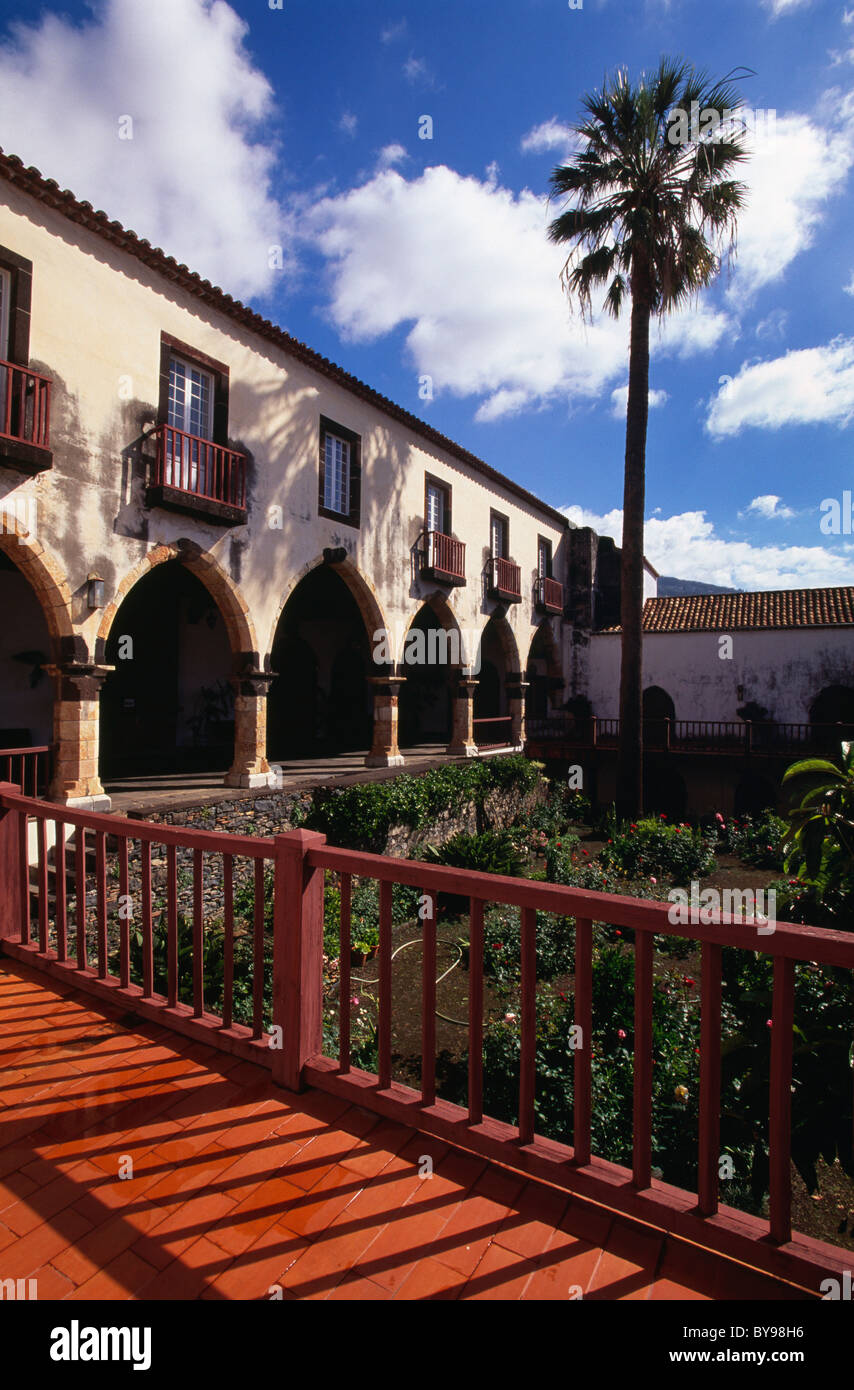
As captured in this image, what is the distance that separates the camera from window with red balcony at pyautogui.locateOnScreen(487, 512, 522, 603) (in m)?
18.5

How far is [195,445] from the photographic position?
10164mm

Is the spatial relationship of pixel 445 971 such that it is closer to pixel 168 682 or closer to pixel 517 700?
pixel 168 682

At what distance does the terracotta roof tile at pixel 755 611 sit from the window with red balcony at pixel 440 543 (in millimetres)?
9173

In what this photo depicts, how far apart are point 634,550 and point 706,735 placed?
8.10 m

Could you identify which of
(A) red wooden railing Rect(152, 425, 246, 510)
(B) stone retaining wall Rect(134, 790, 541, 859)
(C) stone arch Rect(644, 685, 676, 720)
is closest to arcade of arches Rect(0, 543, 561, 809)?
(B) stone retaining wall Rect(134, 790, 541, 859)

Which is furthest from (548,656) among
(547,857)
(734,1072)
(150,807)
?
(734,1072)

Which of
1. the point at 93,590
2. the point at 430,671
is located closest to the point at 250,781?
the point at 93,590

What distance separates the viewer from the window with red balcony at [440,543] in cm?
1562

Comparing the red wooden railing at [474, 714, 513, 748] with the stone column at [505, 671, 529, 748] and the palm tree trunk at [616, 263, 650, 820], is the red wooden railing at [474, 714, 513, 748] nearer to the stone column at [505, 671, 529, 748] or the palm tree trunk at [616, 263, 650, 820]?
the stone column at [505, 671, 529, 748]

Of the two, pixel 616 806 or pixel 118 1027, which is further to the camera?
pixel 616 806

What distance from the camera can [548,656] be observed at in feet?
76.6

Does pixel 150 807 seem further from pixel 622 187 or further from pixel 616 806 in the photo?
pixel 622 187

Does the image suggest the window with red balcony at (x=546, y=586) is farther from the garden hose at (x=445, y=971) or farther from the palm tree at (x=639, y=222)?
the garden hose at (x=445, y=971)
